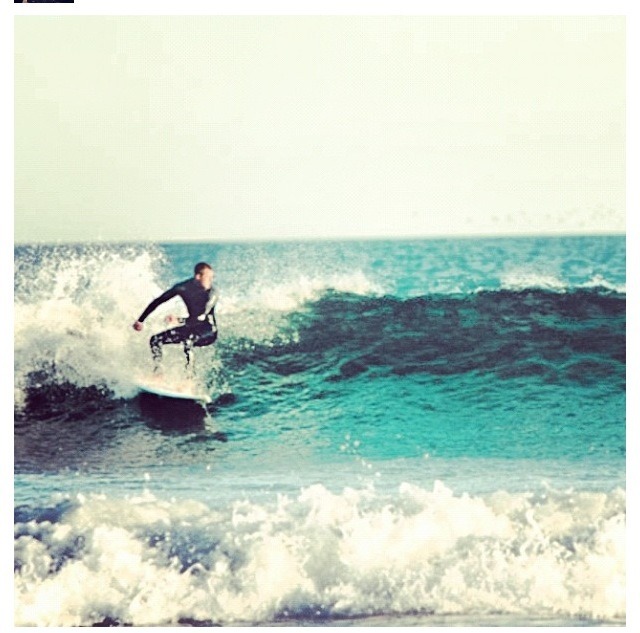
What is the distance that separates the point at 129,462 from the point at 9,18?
6.62 feet

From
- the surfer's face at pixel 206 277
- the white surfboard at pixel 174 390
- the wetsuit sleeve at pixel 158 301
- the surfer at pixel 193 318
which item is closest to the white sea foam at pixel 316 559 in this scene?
the white surfboard at pixel 174 390

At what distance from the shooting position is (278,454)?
4.34m

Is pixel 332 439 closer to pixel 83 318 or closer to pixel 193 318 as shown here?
pixel 193 318

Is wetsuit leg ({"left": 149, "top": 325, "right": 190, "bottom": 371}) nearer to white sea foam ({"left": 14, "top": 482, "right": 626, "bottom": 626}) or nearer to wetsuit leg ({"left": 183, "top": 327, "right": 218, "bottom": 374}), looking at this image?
wetsuit leg ({"left": 183, "top": 327, "right": 218, "bottom": 374})

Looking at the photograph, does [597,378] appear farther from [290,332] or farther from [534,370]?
[290,332]

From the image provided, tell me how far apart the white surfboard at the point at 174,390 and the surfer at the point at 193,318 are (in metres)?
0.07

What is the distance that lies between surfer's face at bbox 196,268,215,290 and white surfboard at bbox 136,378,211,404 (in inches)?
17.4

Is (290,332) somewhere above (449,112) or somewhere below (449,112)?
below

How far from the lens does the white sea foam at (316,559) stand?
424cm

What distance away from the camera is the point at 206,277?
439 centimetres

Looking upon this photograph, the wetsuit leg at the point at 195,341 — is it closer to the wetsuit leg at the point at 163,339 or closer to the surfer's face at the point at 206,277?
the wetsuit leg at the point at 163,339

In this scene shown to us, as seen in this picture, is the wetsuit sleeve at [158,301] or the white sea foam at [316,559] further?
the wetsuit sleeve at [158,301]

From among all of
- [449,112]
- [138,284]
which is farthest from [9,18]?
[449,112]

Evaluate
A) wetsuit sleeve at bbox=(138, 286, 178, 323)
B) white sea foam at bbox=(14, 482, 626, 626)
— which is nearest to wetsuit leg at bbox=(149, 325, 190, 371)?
wetsuit sleeve at bbox=(138, 286, 178, 323)
